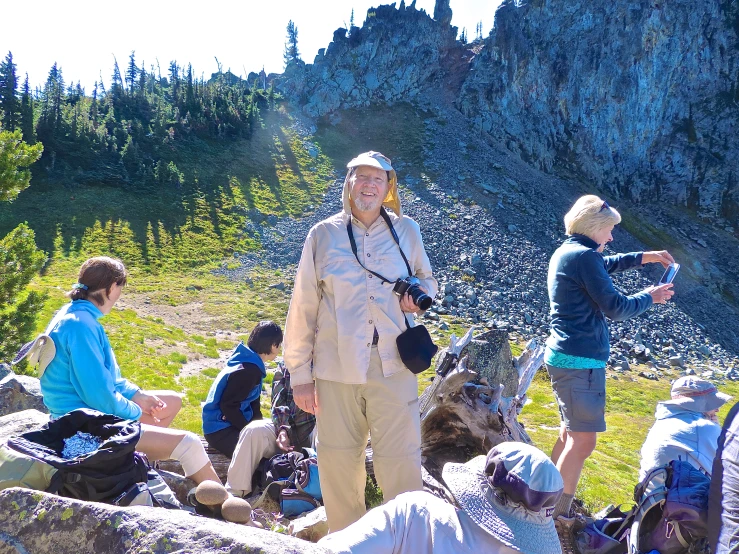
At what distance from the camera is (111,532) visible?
7.14 ft

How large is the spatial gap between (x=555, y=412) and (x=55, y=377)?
16.5 metres

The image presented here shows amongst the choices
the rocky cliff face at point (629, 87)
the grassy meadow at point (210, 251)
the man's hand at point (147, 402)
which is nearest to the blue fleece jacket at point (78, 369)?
the man's hand at point (147, 402)

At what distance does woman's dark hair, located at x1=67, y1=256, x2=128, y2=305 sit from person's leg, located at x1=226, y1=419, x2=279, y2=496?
7.04ft

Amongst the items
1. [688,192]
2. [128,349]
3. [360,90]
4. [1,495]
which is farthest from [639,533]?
[688,192]

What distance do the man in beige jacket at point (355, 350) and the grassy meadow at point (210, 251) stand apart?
15.1 feet

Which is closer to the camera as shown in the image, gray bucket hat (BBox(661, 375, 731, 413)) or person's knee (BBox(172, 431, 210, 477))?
gray bucket hat (BBox(661, 375, 731, 413))

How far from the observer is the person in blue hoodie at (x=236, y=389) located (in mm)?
5984

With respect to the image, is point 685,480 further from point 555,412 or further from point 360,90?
point 360,90

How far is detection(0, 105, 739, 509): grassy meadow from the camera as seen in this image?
1633cm

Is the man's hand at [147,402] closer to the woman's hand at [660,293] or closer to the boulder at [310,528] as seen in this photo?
the boulder at [310,528]

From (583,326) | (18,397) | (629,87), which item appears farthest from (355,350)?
(629,87)

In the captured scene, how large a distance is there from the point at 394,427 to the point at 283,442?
224 cm

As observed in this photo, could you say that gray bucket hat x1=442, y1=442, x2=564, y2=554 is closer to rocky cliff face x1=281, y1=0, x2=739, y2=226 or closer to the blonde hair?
the blonde hair

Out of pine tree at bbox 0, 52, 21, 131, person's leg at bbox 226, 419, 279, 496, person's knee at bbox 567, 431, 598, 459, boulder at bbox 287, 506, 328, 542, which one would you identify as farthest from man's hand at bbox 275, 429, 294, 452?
pine tree at bbox 0, 52, 21, 131
